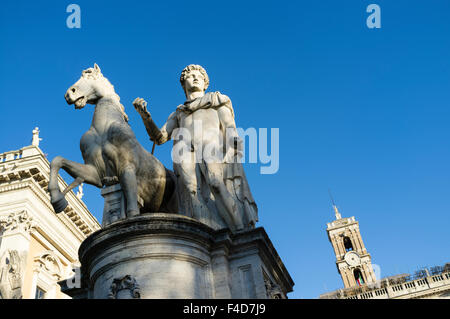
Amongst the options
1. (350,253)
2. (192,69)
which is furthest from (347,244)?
(192,69)

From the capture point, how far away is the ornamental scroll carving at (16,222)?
22.5 metres

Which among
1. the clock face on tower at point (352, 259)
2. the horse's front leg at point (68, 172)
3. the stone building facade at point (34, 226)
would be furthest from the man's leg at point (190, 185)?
the clock face on tower at point (352, 259)

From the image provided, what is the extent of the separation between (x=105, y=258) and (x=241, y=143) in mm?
2737

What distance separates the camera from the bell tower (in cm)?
8319

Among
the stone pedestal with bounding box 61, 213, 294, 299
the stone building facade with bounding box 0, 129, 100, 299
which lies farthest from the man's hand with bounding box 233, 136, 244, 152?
the stone building facade with bounding box 0, 129, 100, 299

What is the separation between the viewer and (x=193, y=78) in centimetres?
734

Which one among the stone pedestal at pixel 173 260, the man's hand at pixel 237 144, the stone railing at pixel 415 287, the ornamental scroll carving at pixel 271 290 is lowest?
the ornamental scroll carving at pixel 271 290

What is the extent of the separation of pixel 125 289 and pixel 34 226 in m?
21.1

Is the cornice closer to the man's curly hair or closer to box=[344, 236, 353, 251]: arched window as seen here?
the man's curly hair

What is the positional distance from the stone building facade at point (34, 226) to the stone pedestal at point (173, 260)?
1806cm

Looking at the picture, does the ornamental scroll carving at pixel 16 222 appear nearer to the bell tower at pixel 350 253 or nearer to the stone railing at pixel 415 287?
the stone railing at pixel 415 287

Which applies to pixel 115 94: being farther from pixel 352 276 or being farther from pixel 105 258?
pixel 352 276

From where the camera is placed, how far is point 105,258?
489 cm
